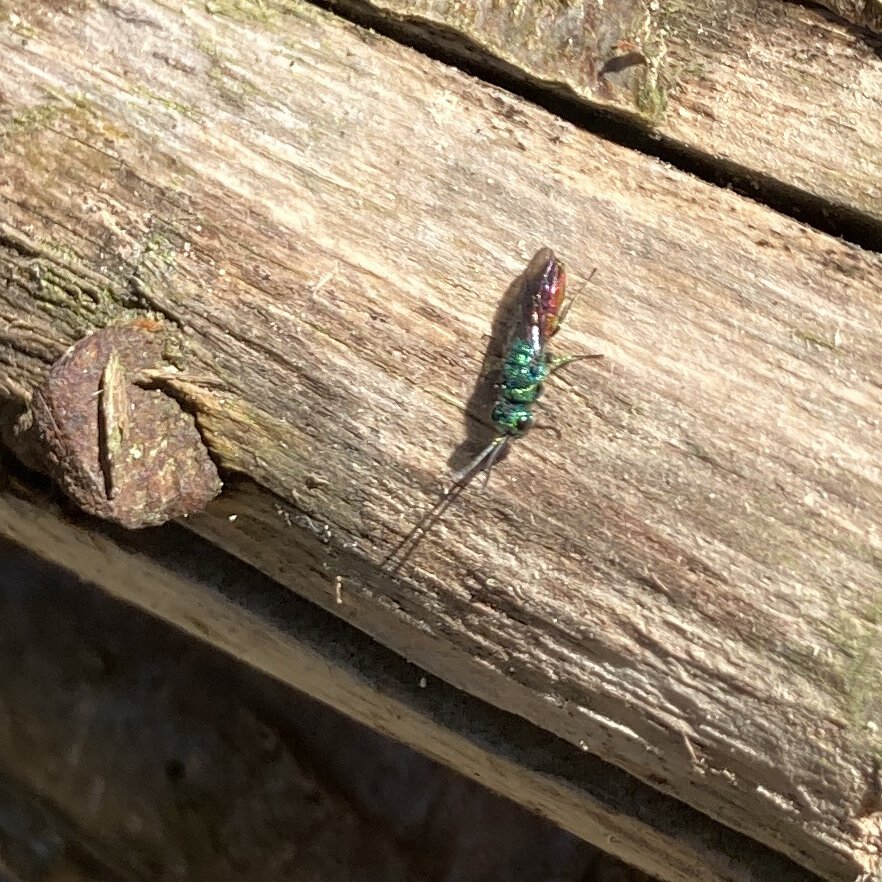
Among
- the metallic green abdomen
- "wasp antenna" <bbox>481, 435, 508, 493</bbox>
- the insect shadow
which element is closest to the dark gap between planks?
the insect shadow

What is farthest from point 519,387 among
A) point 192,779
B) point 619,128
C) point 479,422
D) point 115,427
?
Answer: point 192,779

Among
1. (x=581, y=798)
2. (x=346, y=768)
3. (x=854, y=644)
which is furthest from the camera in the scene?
(x=346, y=768)

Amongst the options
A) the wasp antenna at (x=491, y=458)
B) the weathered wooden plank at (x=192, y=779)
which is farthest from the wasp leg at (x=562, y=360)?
the weathered wooden plank at (x=192, y=779)

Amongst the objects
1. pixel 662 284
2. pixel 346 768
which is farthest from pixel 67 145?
pixel 346 768

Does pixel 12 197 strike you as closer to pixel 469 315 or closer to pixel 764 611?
pixel 469 315

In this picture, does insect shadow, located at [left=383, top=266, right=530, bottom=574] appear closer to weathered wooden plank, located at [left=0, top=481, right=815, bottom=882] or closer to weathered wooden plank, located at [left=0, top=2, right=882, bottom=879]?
weathered wooden plank, located at [left=0, top=2, right=882, bottom=879]
